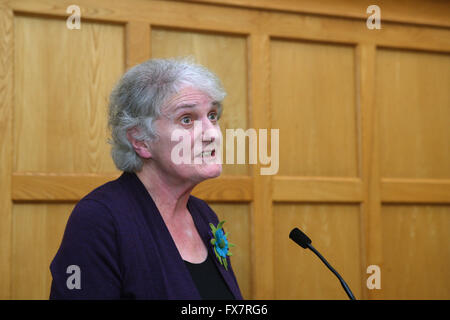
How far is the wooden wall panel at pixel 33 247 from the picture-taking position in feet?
7.04

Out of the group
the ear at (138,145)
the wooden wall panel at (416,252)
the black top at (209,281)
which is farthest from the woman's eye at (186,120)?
the wooden wall panel at (416,252)

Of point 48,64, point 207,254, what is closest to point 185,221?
point 207,254

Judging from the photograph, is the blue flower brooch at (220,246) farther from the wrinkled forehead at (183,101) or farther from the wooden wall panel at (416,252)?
the wooden wall panel at (416,252)

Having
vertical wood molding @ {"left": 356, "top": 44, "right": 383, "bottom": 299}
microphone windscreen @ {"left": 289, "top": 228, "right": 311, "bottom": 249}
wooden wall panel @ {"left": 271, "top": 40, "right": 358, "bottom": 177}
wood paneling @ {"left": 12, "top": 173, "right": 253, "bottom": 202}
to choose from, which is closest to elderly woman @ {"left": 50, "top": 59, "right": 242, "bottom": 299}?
microphone windscreen @ {"left": 289, "top": 228, "right": 311, "bottom": 249}

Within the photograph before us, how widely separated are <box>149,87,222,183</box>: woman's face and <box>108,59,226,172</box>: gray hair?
0.07 feet

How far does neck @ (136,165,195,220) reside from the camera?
1.69 metres

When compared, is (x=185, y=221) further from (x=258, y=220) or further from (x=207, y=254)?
(x=258, y=220)

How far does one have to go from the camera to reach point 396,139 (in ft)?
9.07

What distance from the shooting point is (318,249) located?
258cm

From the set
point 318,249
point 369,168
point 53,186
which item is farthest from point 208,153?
point 369,168

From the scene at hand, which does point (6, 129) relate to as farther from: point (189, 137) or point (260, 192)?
point (260, 192)

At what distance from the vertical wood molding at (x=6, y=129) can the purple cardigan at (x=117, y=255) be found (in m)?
0.69

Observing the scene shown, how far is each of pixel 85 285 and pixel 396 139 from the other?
5.74 ft

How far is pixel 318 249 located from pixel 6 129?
1.27 m
